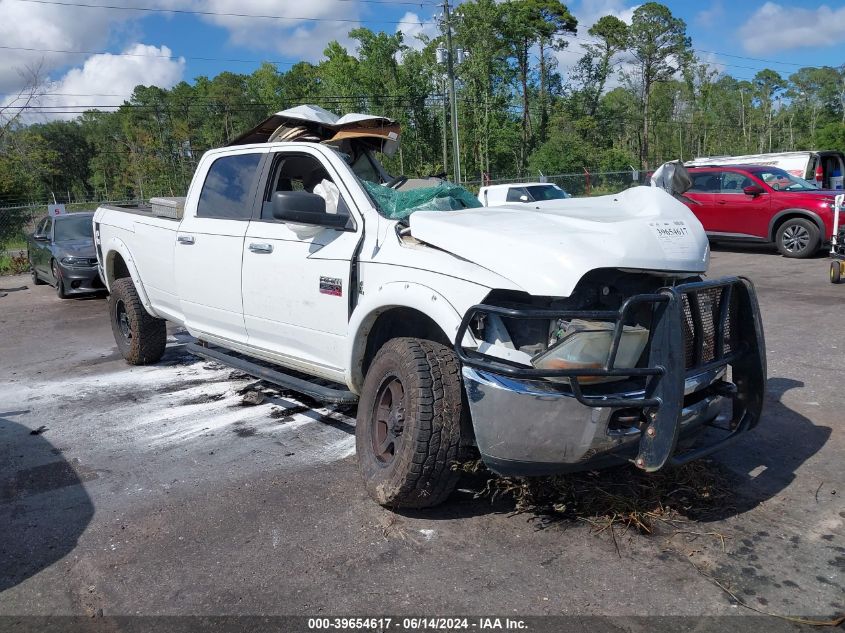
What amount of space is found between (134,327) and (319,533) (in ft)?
13.5

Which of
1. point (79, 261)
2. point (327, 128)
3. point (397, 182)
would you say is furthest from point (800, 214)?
point (79, 261)

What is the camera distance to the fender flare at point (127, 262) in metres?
6.52

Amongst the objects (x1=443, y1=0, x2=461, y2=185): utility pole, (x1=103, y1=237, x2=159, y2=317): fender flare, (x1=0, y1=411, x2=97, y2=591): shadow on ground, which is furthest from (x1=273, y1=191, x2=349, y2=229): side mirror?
(x1=443, y1=0, x2=461, y2=185): utility pole

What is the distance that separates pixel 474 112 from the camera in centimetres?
4944

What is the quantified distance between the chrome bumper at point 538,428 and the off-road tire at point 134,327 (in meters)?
4.63

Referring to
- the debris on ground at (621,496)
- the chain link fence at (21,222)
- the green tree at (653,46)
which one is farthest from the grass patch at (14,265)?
the green tree at (653,46)

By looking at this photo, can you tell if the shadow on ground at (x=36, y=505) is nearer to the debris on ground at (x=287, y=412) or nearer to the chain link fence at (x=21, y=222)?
the debris on ground at (x=287, y=412)

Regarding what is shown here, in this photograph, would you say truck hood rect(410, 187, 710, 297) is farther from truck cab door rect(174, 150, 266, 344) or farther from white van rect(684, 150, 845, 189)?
white van rect(684, 150, 845, 189)

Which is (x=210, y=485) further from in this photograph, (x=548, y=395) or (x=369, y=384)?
(x=548, y=395)

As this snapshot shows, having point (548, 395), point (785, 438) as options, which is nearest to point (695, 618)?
point (548, 395)

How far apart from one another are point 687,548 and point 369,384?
5.91 ft

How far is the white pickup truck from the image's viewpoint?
10.1ft

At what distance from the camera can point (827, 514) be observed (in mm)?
3660

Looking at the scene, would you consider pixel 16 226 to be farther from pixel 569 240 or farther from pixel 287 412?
pixel 569 240
